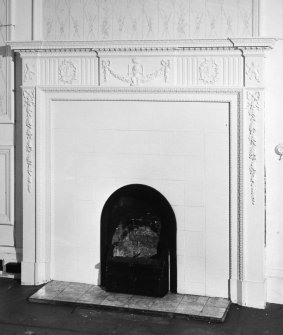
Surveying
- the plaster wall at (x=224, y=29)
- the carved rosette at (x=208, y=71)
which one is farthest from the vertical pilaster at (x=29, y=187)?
the carved rosette at (x=208, y=71)

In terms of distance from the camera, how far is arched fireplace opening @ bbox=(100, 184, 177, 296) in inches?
239

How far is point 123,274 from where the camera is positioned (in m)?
6.12

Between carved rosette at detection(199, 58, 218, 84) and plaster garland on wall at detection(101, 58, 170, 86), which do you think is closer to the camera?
carved rosette at detection(199, 58, 218, 84)

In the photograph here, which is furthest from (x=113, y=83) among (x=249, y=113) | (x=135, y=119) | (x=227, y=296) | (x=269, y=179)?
(x=227, y=296)

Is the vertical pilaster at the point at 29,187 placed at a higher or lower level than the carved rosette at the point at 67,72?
lower

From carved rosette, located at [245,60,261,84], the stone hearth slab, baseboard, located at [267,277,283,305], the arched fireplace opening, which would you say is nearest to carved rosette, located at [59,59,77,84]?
the arched fireplace opening

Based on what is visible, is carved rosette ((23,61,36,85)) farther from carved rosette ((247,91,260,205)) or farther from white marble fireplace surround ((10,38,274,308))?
carved rosette ((247,91,260,205))

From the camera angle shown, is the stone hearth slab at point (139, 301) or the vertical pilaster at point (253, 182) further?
the vertical pilaster at point (253, 182)

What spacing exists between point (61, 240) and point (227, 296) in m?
1.81

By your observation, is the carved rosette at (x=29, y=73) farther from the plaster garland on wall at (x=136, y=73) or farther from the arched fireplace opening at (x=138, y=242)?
the arched fireplace opening at (x=138, y=242)

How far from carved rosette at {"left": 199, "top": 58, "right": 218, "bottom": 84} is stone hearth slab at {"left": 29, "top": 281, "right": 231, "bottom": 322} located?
2109 mm

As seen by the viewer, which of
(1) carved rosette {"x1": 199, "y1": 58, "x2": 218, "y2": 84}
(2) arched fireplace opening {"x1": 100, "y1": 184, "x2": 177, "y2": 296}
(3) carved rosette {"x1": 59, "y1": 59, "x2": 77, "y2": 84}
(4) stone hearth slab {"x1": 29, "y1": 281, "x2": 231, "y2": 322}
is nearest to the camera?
(4) stone hearth slab {"x1": 29, "y1": 281, "x2": 231, "y2": 322}

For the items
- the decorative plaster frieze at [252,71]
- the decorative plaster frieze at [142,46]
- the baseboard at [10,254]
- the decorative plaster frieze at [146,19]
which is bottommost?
the baseboard at [10,254]

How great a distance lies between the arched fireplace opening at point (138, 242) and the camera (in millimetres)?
6066
